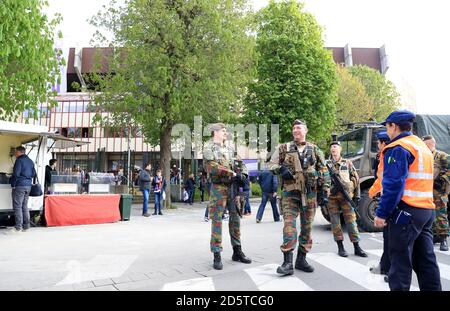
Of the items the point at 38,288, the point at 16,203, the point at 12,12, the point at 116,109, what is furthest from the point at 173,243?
the point at 116,109

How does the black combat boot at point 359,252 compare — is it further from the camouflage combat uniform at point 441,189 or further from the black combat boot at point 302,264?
the camouflage combat uniform at point 441,189

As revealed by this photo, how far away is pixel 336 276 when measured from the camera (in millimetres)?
4695

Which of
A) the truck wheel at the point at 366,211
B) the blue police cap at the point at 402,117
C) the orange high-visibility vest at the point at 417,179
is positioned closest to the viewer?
the orange high-visibility vest at the point at 417,179

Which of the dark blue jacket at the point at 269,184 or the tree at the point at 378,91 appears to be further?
the tree at the point at 378,91

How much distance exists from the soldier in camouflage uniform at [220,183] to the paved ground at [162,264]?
34 cm

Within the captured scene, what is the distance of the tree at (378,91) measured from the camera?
114ft

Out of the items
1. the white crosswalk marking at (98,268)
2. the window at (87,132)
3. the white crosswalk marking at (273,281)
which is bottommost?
the white crosswalk marking at (98,268)

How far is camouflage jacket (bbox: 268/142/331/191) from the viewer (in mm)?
4930

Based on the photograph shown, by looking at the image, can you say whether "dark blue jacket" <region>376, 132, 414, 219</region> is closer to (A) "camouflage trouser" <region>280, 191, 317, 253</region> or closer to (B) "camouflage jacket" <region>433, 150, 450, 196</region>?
(A) "camouflage trouser" <region>280, 191, 317, 253</region>

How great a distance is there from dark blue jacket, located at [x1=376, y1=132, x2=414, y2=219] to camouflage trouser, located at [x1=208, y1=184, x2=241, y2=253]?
97.7 inches

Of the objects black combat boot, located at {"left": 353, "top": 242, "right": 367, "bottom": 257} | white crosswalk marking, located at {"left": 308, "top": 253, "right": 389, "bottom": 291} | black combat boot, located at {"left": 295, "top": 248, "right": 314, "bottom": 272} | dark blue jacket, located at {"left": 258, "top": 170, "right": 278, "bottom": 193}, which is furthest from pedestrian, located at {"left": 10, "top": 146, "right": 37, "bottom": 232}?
black combat boot, located at {"left": 353, "top": 242, "right": 367, "bottom": 257}

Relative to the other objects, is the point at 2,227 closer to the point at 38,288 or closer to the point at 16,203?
the point at 16,203

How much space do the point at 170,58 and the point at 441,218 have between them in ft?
41.4

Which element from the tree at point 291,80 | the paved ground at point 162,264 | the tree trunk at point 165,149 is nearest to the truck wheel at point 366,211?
the paved ground at point 162,264
